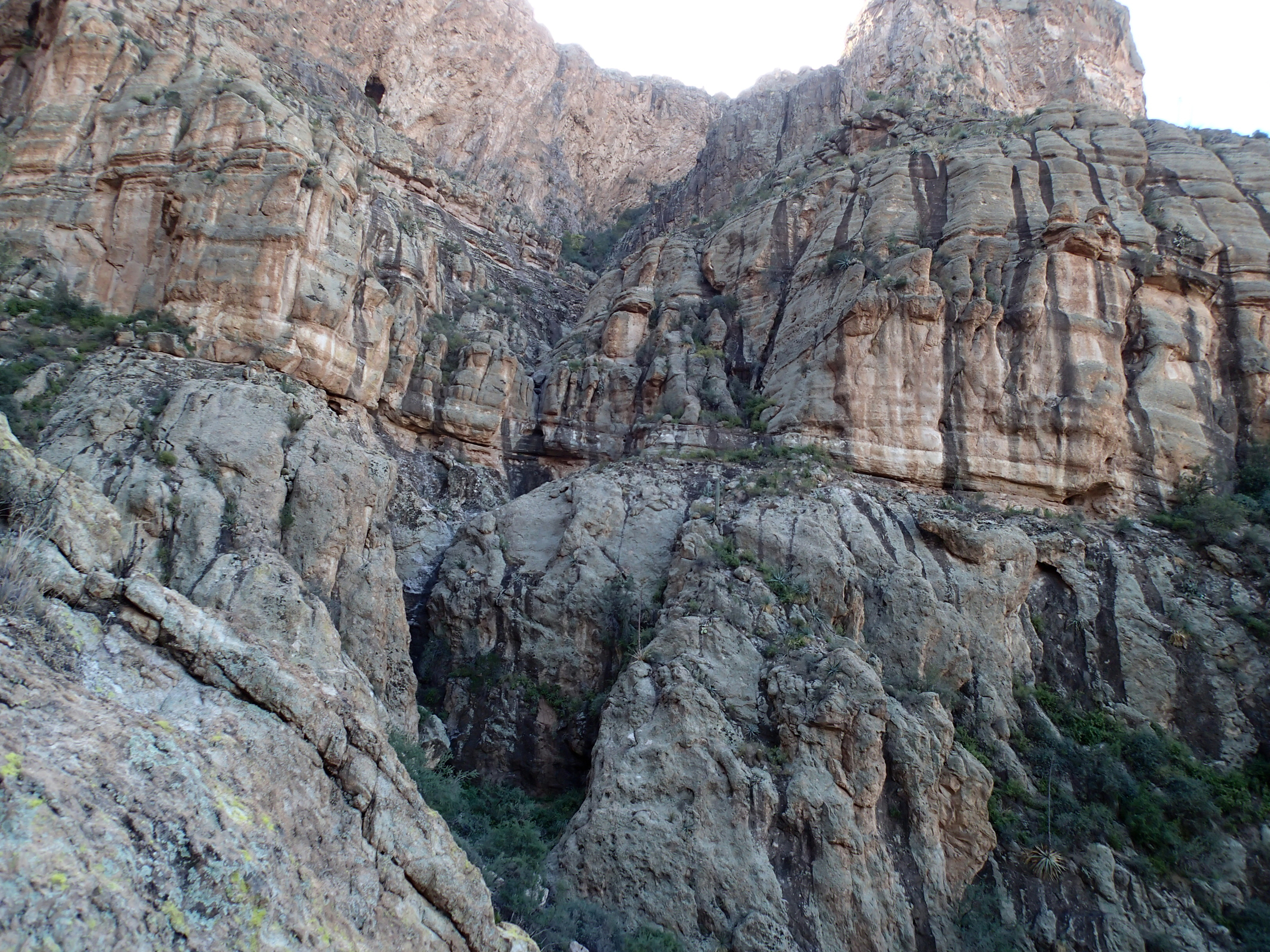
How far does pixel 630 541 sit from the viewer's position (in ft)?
83.6

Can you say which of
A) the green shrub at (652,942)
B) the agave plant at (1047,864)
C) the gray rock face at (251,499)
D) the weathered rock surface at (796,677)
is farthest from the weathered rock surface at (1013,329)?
the green shrub at (652,942)

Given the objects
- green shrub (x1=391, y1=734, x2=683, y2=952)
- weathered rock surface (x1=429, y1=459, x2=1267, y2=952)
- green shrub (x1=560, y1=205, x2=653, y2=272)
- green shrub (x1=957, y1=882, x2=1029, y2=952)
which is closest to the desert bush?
green shrub (x1=391, y1=734, x2=683, y2=952)

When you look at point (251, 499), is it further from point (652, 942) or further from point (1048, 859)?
point (1048, 859)

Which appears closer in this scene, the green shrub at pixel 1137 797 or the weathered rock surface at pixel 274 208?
the green shrub at pixel 1137 797

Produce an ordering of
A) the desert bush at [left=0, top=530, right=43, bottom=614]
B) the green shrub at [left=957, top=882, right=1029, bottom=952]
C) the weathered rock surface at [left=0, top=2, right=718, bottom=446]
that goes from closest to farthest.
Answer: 1. the desert bush at [left=0, top=530, right=43, bottom=614]
2. the green shrub at [left=957, top=882, right=1029, bottom=952]
3. the weathered rock surface at [left=0, top=2, right=718, bottom=446]

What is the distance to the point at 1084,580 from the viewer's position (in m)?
24.2

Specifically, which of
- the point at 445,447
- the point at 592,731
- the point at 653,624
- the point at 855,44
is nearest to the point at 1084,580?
the point at 653,624

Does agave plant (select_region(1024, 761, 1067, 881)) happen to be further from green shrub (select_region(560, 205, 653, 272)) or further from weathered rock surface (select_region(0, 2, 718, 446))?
green shrub (select_region(560, 205, 653, 272))

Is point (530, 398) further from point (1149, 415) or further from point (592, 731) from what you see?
point (1149, 415)

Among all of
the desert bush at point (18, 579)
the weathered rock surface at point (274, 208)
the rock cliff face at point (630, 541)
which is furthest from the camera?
the weathered rock surface at point (274, 208)

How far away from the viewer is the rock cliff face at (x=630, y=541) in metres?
9.01

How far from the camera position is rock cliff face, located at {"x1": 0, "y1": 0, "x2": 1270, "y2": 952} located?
355 inches

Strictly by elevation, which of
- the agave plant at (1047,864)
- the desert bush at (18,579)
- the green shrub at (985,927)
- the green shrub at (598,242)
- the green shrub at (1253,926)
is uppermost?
the green shrub at (598,242)

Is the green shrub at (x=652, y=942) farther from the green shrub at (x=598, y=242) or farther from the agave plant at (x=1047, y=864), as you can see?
the green shrub at (x=598, y=242)
